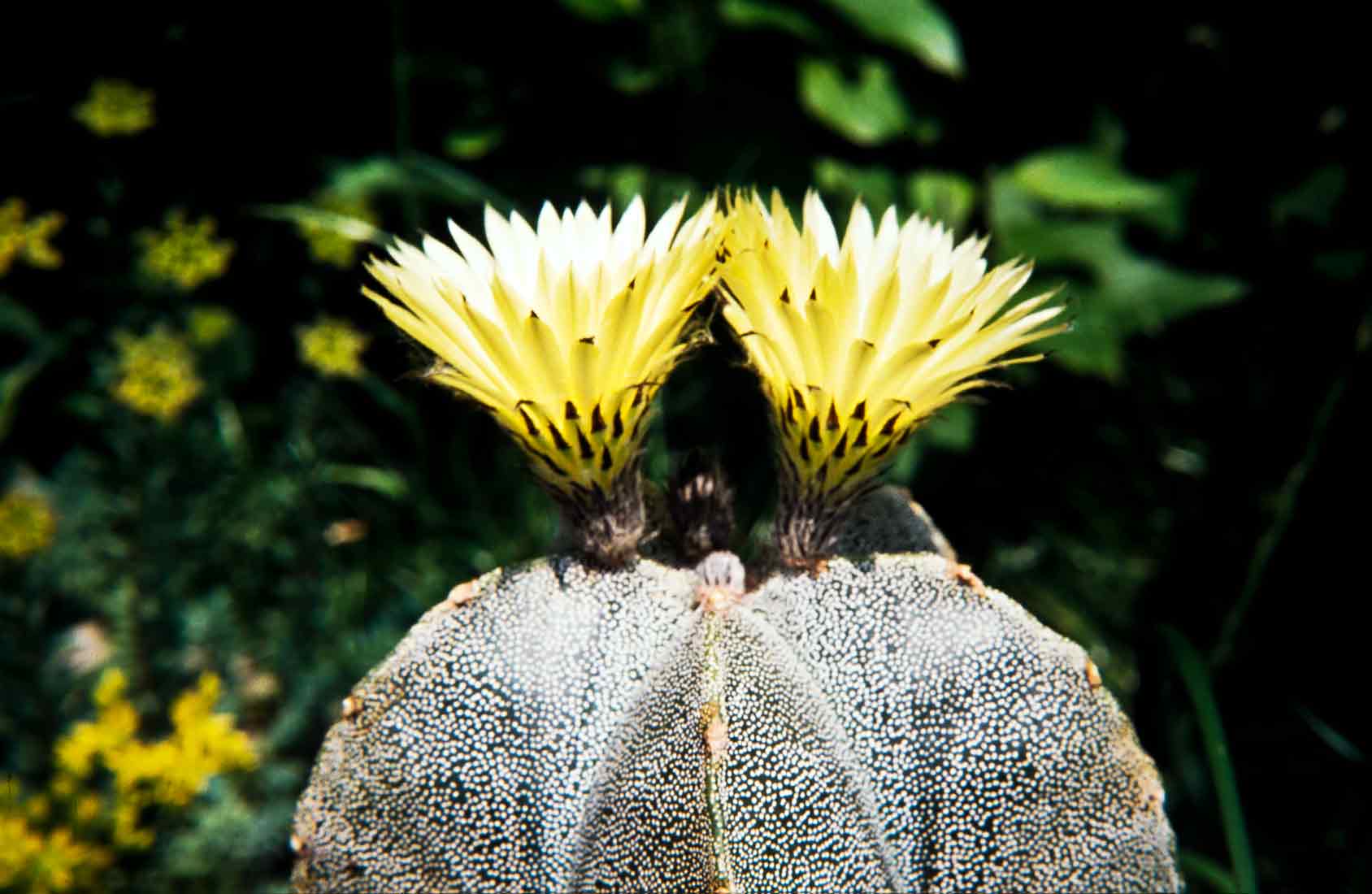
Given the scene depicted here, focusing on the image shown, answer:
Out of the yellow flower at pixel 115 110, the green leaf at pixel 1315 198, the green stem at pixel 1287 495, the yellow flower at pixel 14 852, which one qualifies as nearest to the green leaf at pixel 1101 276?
the green leaf at pixel 1315 198

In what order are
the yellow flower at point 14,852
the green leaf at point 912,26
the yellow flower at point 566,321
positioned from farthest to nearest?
the green leaf at point 912,26
the yellow flower at point 14,852
the yellow flower at point 566,321

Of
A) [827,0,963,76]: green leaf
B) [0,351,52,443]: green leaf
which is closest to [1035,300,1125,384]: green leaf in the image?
[827,0,963,76]: green leaf

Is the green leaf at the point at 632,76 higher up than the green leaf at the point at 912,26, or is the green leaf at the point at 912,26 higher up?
the green leaf at the point at 912,26

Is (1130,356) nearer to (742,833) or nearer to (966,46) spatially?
(966,46)

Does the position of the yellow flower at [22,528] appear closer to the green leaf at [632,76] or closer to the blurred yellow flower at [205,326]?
the blurred yellow flower at [205,326]

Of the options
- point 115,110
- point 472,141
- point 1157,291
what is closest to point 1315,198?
point 1157,291

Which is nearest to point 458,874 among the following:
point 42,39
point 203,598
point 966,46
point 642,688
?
point 642,688
